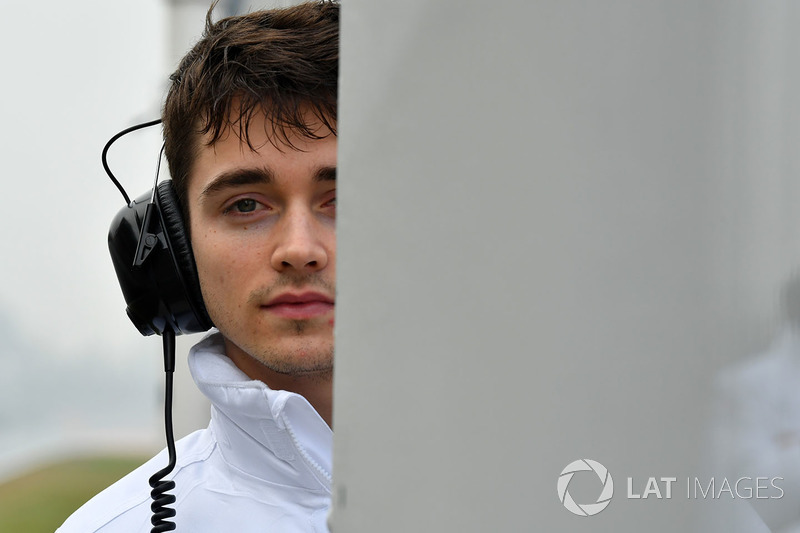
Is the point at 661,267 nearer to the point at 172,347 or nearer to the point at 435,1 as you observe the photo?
the point at 435,1

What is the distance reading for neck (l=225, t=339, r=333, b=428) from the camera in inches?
53.0

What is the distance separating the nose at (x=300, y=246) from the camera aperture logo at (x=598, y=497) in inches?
32.7

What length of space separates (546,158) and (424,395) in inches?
4.2

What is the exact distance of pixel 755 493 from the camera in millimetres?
315

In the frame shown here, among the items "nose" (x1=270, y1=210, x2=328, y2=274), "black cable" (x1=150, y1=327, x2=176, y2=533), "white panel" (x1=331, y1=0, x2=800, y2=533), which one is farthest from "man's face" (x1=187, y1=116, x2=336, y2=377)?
"white panel" (x1=331, y1=0, x2=800, y2=533)

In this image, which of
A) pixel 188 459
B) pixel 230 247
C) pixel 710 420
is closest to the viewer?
→ pixel 710 420

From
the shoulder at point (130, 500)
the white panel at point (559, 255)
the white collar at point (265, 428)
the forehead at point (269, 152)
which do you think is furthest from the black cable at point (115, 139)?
the white panel at point (559, 255)

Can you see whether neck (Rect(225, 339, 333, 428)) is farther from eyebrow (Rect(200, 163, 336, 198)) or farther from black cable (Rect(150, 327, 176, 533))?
eyebrow (Rect(200, 163, 336, 198))

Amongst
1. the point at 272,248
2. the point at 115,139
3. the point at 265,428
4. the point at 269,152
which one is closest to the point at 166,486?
the point at 265,428

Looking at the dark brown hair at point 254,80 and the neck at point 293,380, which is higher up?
the dark brown hair at point 254,80

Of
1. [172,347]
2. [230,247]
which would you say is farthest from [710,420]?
[172,347]

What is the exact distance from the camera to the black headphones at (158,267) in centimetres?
130

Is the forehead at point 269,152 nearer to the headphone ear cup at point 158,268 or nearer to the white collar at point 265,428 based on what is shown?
the headphone ear cup at point 158,268

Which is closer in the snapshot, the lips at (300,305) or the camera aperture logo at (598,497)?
the camera aperture logo at (598,497)
